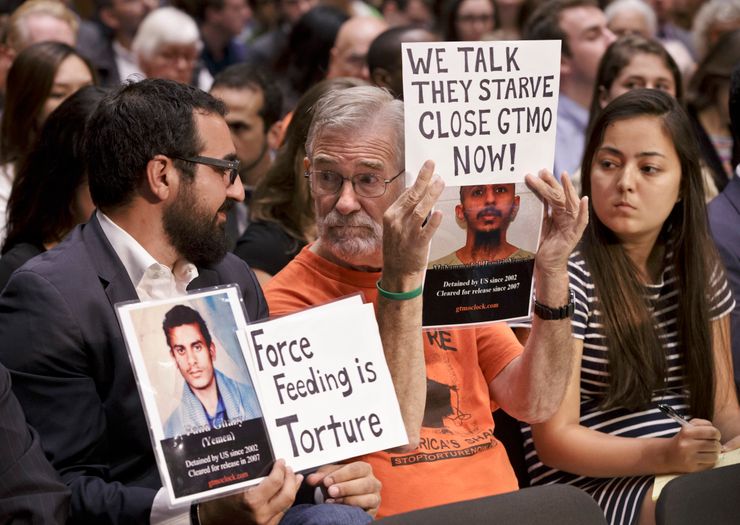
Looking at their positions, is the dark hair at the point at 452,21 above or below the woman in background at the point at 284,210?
above

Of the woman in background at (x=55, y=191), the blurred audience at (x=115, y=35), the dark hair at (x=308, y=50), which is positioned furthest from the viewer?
the blurred audience at (x=115, y=35)

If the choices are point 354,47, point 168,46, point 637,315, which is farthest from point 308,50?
point 637,315

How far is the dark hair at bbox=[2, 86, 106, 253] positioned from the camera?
3559mm

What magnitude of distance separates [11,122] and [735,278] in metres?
2.99

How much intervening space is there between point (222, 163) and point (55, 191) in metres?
1.04

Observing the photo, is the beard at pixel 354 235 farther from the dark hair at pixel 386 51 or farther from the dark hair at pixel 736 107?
the dark hair at pixel 386 51

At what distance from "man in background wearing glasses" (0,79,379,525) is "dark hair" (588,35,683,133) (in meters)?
2.76

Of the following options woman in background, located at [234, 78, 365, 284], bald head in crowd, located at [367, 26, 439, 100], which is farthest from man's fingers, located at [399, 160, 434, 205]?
bald head in crowd, located at [367, 26, 439, 100]

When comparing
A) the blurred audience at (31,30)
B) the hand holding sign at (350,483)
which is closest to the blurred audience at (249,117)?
the blurred audience at (31,30)

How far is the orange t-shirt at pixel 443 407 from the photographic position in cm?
287

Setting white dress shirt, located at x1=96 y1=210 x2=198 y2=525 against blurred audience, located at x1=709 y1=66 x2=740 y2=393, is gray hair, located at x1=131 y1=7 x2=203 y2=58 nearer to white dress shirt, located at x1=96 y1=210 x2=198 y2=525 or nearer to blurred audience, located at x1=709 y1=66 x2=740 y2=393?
blurred audience, located at x1=709 y1=66 x2=740 y2=393

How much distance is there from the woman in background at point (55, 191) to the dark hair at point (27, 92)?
0.98 m

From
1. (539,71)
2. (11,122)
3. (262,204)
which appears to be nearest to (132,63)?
(11,122)

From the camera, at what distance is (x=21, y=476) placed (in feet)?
7.17
